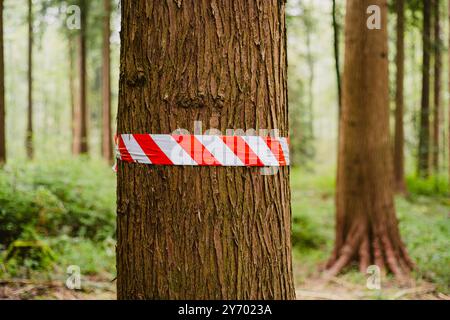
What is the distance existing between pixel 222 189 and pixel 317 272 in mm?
5694

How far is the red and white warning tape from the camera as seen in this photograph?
2.04 m

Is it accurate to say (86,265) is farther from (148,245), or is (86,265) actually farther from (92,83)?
(92,83)

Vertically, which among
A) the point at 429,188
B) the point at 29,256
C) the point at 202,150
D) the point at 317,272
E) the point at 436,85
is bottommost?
the point at 317,272

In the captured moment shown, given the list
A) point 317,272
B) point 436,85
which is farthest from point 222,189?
point 436,85

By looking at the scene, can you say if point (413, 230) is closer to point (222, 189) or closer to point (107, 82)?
point (222, 189)

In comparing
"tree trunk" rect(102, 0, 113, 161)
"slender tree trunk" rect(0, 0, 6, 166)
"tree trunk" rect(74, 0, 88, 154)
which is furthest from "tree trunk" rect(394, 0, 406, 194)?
"tree trunk" rect(74, 0, 88, 154)

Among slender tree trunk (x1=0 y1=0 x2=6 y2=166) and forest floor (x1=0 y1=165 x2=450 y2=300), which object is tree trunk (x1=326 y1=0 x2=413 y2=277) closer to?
forest floor (x1=0 y1=165 x2=450 y2=300)

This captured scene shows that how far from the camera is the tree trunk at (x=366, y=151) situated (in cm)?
700

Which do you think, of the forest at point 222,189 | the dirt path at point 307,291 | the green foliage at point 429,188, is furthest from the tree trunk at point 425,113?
the dirt path at point 307,291

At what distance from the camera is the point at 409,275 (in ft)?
21.7

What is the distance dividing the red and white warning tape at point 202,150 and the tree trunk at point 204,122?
4 cm

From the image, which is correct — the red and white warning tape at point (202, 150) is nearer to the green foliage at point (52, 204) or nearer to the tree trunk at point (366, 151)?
the green foliage at point (52, 204)

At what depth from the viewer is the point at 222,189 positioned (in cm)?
206

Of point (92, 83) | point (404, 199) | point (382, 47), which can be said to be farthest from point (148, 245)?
point (92, 83)
